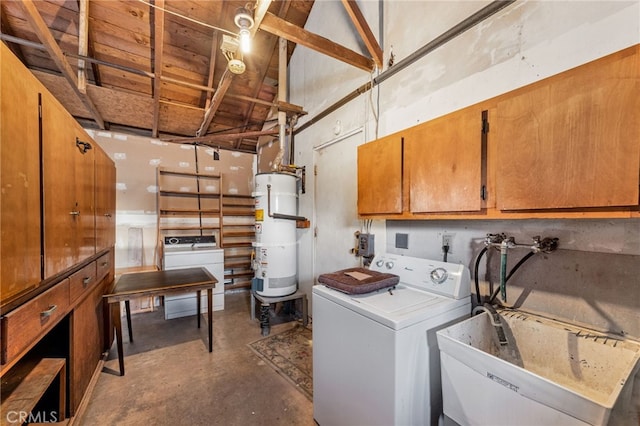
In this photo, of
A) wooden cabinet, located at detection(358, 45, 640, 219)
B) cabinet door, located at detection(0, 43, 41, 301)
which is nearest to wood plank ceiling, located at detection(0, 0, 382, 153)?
wooden cabinet, located at detection(358, 45, 640, 219)

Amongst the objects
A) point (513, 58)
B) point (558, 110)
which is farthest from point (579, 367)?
point (513, 58)

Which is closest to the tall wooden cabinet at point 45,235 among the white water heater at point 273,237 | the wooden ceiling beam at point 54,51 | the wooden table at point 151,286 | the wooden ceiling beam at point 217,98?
the wooden table at point 151,286

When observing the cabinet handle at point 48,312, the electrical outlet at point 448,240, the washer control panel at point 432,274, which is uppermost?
the electrical outlet at point 448,240

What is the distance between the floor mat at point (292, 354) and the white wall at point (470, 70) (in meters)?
1.15

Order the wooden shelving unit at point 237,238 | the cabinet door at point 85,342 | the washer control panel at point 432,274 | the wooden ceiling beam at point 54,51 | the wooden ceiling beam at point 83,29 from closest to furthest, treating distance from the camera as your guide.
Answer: the washer control panel at point 432,274, the cabinet door at point 85,342, the wooden ceiling beam at point 54,51, the wooden ceiling beam at point 83,29, the wooden shelving unit at point 237,238

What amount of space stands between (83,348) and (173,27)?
3.51 meters

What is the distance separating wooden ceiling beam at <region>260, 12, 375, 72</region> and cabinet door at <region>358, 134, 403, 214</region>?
0.86 meters

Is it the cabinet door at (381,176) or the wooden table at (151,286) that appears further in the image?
the wooden table at (151,286)

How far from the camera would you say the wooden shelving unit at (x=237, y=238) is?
4.55 meters

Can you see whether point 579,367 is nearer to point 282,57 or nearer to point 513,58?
point 513,58

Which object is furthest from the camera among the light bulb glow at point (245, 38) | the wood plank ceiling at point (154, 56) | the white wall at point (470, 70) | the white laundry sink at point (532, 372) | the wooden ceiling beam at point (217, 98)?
the wooden ceiling beam at point (217, 98)

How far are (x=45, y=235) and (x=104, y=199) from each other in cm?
134

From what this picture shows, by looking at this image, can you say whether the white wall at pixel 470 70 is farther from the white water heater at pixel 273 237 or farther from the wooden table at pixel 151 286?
the wooden table at pixel 151 286

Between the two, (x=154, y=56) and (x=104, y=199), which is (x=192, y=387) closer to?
(x=104, y=199)
